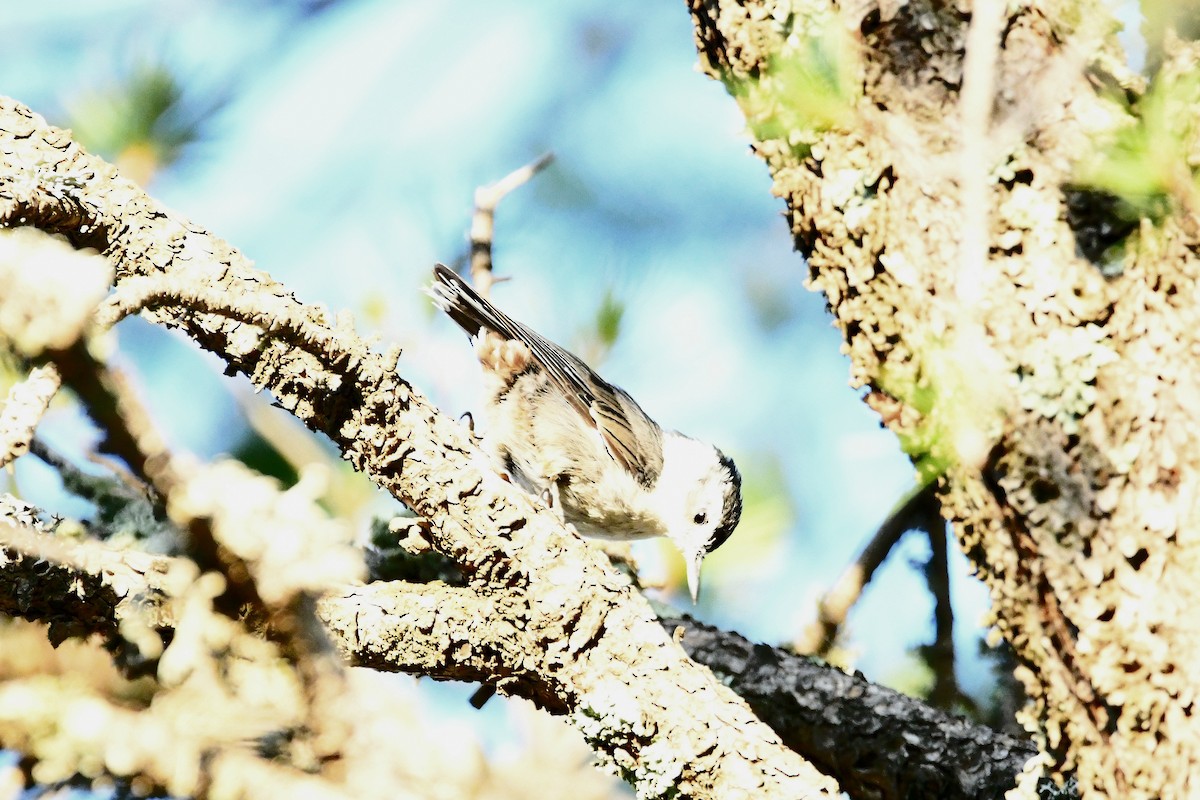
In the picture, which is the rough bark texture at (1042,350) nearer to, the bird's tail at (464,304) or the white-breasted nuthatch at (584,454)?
the bird's tail at (464,304)

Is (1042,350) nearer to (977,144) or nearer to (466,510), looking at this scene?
(977,144)

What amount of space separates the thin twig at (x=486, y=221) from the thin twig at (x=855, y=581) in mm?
1464

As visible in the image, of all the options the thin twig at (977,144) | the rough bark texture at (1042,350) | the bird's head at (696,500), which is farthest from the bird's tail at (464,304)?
the thin twig at (977,144)

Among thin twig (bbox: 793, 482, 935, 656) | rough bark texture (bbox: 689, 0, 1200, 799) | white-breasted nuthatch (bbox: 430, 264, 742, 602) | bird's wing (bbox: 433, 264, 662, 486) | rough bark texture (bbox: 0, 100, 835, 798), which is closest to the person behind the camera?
rough bark texture (bbox: 689, 0, 1200, 799)

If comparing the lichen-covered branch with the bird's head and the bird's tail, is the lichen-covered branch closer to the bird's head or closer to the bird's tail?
the bird's head

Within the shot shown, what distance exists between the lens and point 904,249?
1.74 meters

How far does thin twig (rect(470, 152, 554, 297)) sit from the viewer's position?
11.2ft

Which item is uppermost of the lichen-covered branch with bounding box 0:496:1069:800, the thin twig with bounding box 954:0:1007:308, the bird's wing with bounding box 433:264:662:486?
the bird's wing with bounding box 433:264:662:486

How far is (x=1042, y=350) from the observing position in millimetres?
1619

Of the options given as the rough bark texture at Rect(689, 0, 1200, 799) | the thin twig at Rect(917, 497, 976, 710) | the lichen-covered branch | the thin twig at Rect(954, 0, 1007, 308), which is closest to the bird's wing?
the lichen-covered branch

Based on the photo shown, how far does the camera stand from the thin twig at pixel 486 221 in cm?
343

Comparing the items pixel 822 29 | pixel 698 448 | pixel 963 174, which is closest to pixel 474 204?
pixel 698 448

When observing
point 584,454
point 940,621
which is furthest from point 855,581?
point 584,454

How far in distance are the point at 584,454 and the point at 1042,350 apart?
2.33 m
